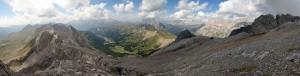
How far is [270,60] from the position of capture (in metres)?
50.9

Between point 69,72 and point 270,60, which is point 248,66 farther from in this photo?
point 69,72

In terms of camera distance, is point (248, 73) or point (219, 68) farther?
point (219, 68)

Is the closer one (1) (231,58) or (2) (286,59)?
(2) (286,59)

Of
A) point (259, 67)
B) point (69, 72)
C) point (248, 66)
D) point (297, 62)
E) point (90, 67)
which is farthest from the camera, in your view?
point (90, 67)

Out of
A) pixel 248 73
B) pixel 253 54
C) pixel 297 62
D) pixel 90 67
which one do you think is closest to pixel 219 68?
pixel 253 54

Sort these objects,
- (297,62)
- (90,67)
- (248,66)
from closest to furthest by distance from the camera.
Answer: (297,62) < (248,66) < (90,67)

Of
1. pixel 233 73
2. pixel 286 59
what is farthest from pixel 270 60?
pixel 233 73

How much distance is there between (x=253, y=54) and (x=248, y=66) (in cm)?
847

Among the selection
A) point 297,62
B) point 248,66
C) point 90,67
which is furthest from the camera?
point 90,67

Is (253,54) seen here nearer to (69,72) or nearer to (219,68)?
(219,68)

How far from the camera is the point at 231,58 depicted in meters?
64.9

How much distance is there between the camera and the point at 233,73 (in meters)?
51.0

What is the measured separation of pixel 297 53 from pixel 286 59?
2883 mm

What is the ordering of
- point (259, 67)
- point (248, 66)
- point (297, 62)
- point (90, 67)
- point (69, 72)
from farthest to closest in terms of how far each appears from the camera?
1. point (90, 67)
2. point (69, 72)
3. point (248, 66)
4. point (259, 67)
5. point (297, 62)
